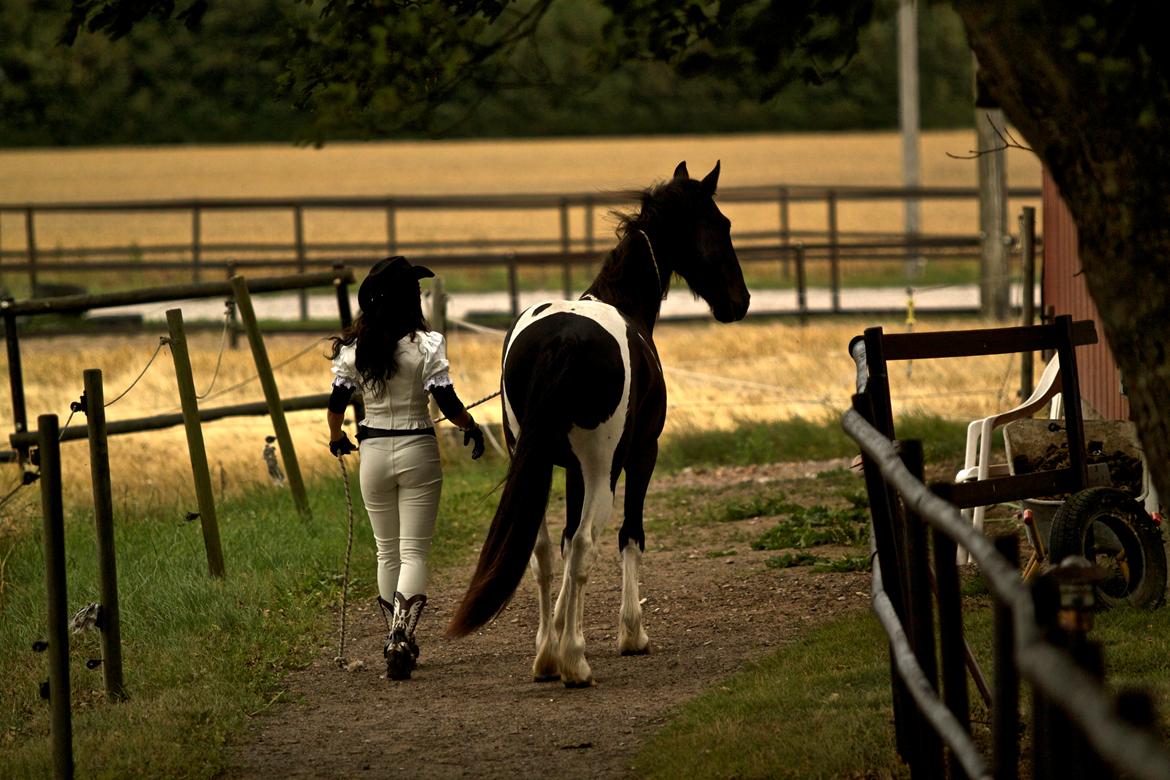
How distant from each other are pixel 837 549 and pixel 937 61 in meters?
60.7

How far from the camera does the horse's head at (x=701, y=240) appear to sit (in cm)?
693

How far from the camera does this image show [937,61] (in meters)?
65.8

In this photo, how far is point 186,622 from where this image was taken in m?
7.00

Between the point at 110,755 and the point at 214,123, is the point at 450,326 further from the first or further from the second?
the point at 214,123

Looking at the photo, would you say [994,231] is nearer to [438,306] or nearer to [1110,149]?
[438,306]

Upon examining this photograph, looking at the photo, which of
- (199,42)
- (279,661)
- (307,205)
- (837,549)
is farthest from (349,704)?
(199,42)

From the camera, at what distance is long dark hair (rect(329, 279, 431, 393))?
6227 mm

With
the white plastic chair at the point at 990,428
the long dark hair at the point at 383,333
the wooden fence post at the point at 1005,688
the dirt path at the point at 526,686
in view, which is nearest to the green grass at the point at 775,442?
the dirt path at the point at 526,686

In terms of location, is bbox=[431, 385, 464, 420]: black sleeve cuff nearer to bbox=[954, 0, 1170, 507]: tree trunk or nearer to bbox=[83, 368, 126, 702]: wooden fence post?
bbox=[83, 368, 126, 702]: wooden fence post

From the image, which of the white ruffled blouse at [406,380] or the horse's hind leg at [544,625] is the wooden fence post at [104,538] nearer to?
the white ruffled blouse at [406,380]

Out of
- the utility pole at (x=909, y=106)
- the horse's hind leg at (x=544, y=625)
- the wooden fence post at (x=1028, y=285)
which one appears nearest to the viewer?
the horse's hind leg at (x=544, y=625)

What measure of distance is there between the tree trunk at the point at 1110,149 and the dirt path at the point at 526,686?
7.13ft

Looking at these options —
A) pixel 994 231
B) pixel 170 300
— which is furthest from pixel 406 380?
pixel 994 231

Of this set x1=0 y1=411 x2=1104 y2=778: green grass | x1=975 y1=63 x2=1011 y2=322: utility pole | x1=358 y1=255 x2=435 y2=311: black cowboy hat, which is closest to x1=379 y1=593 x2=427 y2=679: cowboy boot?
x1=0 y1=411 x2=1104 y2=778: green grass
